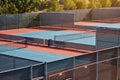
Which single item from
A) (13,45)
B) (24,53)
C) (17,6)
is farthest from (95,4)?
(24,53)

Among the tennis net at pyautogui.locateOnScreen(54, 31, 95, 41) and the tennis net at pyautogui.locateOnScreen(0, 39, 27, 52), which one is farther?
the tennis net at pyautogui.locateOnScreen(54, 31, 95, 41)

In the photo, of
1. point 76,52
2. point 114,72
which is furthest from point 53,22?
point 114,72

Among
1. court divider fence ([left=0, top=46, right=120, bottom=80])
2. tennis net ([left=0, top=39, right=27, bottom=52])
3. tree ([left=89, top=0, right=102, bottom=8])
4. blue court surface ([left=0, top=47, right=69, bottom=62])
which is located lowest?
blue court surface ([left=0, top=47, right=69, bottom=62])

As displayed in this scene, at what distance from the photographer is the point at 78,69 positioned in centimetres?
925

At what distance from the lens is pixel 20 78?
24.1 ft

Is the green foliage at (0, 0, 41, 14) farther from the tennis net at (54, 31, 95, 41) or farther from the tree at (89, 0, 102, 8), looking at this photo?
the tree at (89, 0, 102, 8)

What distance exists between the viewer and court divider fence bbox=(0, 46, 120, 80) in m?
7.47

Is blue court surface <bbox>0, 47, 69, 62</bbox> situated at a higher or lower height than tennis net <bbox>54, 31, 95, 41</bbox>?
lower

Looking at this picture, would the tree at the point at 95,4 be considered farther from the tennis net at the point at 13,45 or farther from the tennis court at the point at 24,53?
the tennis court at the point at 24,53

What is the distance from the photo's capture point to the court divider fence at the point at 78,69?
24.5ft

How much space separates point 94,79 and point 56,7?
3995 centimetres

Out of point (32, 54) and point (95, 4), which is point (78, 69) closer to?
point (32, 54)

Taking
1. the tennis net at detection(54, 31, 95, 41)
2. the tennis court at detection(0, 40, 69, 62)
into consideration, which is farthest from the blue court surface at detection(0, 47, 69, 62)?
the tennis net at detection(54, 31, 95, 41)

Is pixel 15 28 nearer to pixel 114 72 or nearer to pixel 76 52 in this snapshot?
pixel 76 52
